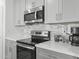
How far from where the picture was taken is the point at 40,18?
1.99m

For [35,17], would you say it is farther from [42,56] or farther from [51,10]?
[42,56]

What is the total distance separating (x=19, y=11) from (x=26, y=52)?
1407 millimetres

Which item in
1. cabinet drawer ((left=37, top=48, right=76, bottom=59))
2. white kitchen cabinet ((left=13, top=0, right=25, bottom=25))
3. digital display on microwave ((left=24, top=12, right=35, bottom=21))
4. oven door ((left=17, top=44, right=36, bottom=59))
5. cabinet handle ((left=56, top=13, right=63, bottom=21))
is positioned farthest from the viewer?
white kitchen cabinet ((left=13, top=0, right=25, bottom=25))

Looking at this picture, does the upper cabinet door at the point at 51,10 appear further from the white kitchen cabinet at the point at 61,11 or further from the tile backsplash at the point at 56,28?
the tile backsplash at the point at 56,28

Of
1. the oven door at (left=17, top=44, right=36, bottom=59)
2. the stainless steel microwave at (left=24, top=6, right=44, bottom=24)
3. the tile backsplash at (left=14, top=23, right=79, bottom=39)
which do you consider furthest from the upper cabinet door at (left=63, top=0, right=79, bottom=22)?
the oven door at (left=17, top=44, right=36, bottom=59)

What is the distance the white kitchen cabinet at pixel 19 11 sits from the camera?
2.53 meters

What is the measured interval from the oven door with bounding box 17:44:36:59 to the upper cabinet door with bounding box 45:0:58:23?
0.70 metres

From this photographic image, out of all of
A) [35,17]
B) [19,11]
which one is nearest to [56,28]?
[35,17]

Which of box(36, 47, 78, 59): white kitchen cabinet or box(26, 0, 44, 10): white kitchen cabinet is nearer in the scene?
box(36, 47, 78, 59): white kitchen cabinet

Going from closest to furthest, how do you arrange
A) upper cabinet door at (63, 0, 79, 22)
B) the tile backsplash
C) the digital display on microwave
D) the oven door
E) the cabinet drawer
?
the cabinet drawer, upper cabinet door at (63, 0, 79, 22), the oven door, the tile backsplash, the digital display on microwave

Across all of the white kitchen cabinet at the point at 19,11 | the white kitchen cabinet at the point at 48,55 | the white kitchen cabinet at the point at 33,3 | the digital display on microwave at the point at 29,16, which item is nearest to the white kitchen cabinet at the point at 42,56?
the white kitchen cabinet at the point at 48,55

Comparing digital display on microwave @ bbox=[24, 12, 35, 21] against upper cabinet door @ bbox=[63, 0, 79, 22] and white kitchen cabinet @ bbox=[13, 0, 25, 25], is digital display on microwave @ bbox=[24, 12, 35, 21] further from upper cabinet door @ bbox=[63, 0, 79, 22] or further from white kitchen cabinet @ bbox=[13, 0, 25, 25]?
upper cabinet door @ bbox=[63, 0, 79, 22]

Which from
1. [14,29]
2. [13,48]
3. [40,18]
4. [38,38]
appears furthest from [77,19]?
[14,29]

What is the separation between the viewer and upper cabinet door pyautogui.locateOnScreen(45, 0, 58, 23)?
1.67m
